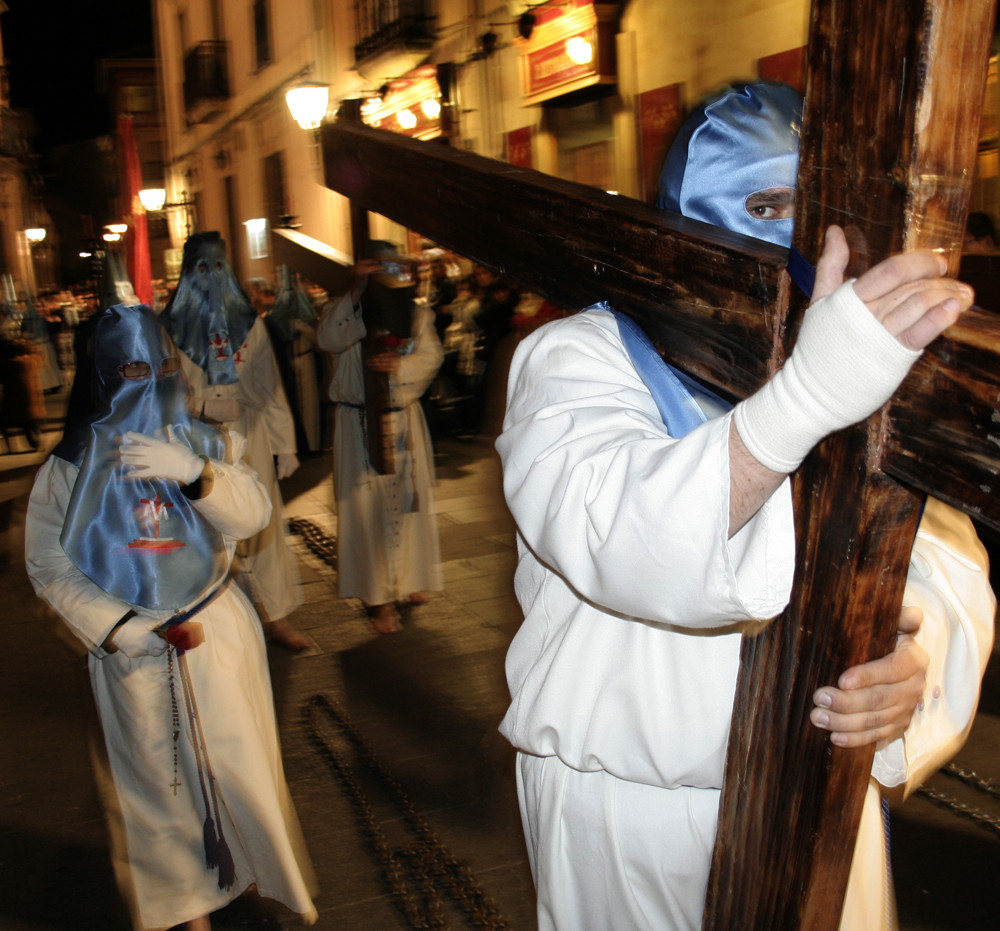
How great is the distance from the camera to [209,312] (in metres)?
5.29

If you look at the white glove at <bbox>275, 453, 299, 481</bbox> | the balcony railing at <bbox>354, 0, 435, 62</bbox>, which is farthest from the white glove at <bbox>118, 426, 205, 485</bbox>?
the balcony railing at <bbox>354, 0, 435, 62</bbox>

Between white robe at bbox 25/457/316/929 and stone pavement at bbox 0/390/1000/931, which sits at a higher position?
white robe at bbox 25/457/316/929

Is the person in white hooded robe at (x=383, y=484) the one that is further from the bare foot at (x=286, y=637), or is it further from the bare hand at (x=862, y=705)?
the bare hand at (x=862, y=705)

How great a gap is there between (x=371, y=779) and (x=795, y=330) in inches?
132

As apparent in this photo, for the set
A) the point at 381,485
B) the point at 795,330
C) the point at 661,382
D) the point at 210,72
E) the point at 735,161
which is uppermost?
the point at 210,72

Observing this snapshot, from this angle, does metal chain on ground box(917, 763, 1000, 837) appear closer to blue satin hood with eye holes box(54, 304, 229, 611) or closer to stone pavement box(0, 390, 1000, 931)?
stone pavement box(0, 390, 1000, 931)

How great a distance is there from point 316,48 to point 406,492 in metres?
13.2

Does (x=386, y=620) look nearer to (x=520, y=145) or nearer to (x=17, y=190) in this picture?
(x=520, y=145)

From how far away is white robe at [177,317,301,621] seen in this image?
5473 mm

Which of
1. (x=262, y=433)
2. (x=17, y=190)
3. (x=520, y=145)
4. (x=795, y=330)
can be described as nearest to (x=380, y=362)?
(x=262, y=433)

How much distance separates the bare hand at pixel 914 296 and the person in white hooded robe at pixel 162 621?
225cm

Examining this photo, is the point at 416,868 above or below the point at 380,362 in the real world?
below

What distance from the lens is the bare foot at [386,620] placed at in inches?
226

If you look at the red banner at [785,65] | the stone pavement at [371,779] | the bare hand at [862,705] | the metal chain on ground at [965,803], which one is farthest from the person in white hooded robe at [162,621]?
the red banner at [785,65]
